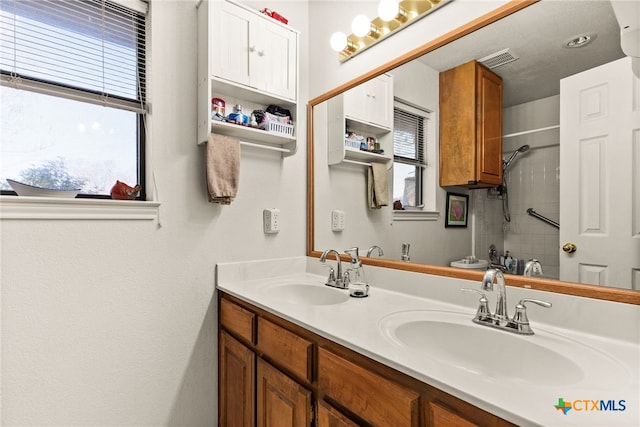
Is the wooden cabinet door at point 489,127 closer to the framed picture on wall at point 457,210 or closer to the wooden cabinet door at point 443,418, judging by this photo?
the framed picture on wall at point 457,210

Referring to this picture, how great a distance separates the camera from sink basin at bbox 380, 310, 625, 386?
2.59ft

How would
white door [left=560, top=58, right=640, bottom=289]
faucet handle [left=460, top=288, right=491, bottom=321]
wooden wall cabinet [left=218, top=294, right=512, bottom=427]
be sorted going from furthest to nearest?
faucet handle [left=460, top=288, right=491, bottom=321], white door [left=560, top=58, right=640, bottom=289], wooden wall cabinet [left=218, top=294, right=512, bottom=427]

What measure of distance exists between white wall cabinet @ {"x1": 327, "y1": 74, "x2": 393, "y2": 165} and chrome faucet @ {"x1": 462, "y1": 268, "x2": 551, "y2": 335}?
0.79m

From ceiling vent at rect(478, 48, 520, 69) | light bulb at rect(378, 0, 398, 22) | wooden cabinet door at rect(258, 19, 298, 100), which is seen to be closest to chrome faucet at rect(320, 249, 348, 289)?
wooden cabinet door at rect(258, 19, 298, 100)

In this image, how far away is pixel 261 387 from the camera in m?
1.27

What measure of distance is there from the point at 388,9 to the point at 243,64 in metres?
0.71

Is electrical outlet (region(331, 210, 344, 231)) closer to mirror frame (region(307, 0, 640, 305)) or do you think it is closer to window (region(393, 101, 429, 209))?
mirror frame (region(307, 0, 640, 305))

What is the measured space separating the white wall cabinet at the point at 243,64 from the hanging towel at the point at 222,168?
0.06m

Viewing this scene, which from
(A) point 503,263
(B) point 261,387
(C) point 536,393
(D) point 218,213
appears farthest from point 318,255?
(C) point 536,393

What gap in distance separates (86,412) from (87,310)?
409 mm

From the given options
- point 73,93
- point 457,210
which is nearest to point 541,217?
point 457,210

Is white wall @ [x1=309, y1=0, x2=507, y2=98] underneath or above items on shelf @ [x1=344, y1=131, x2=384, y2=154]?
above

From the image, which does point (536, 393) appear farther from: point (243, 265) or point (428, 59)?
point (243, 265)

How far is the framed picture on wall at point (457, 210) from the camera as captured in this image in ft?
4.17
